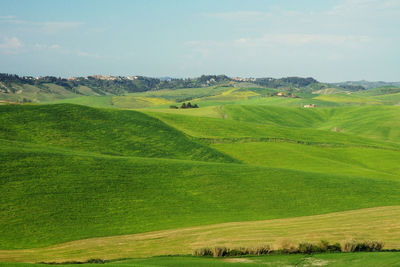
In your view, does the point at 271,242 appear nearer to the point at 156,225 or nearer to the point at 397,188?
the point at 156,225

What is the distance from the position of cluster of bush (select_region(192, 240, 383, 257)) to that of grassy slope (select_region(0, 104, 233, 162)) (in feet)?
107

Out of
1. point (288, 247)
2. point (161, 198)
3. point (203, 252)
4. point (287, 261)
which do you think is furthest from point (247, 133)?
point (287, 261)

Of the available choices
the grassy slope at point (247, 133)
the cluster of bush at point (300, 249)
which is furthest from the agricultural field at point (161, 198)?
the grassy slope at point (247, 133)

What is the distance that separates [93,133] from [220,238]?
37.2m

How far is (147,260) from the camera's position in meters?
21.4

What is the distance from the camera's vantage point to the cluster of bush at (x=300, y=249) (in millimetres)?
22031

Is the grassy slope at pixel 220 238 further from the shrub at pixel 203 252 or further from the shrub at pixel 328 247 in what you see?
the shrub at pixel 328 247

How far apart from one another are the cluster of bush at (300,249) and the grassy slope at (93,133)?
32.5 m

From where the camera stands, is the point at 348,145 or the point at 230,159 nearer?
the point at 230,159

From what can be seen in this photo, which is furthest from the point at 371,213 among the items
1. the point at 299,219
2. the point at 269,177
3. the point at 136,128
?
the point at 136,128

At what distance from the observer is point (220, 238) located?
24891 mm

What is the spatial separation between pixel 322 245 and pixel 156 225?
11517mm

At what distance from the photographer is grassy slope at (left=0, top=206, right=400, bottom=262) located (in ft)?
75.3

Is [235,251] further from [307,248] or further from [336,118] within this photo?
[336,118]
